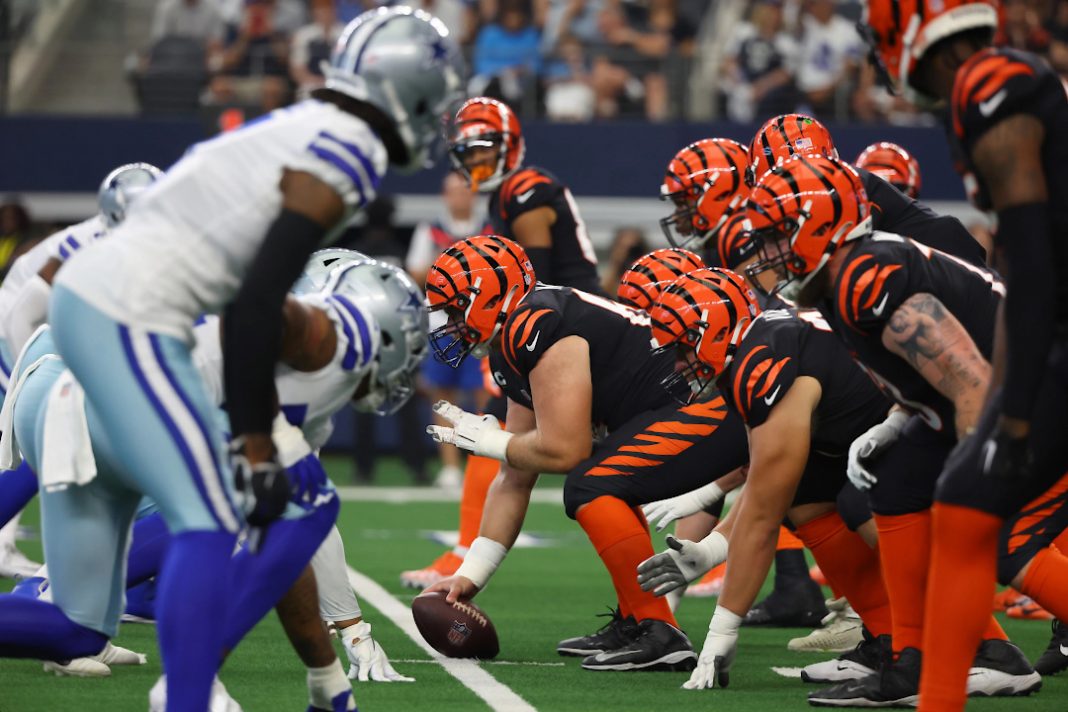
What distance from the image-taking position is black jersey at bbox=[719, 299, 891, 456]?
17.6 ft

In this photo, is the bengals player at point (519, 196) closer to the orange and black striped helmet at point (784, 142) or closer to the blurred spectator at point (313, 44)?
the orange and black striped helmet at point (784, 142)

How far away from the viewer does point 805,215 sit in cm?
493

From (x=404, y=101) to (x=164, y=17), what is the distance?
40.5 feet

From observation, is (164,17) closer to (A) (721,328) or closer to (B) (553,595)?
(B) (553,595)

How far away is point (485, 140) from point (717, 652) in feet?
11.7

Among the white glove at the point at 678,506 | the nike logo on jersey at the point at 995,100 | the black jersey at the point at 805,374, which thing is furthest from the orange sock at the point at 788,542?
the nike logo on jersey at the point at 995,100

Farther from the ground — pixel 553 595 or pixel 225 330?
pixel 225 330

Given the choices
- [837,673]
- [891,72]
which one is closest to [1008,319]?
[891,72]

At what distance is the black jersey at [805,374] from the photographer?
535 cm

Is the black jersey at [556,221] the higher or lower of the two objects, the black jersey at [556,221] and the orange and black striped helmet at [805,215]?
the lower

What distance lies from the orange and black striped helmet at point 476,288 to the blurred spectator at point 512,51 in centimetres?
856

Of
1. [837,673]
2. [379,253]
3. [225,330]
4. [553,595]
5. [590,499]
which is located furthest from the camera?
[379,253]

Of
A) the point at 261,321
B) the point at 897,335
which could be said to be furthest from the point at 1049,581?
the point at 261,321

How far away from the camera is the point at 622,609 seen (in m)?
6.05
